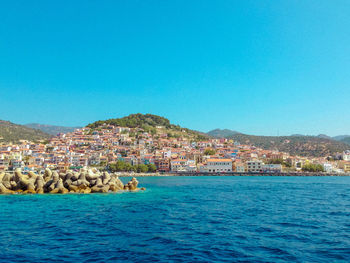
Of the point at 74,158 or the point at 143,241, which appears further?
the point at 74,158

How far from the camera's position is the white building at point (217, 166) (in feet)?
314

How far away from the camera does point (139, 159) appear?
3922 inches

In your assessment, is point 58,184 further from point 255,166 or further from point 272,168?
point 272,168

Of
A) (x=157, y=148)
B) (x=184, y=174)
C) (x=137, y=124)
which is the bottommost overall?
(x=184, y=174)

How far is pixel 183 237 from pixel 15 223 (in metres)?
9.13

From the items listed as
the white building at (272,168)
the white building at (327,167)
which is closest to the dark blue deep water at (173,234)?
the white building at (272,168)

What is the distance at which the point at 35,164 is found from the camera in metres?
92.9

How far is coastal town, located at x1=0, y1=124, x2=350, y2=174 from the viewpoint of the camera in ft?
303

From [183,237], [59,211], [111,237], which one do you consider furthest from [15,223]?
[183,237]

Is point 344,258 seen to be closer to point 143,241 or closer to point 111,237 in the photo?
point 143,241

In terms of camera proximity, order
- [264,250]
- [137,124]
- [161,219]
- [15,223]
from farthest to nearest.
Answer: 1. [137,124]
2. [161,219]
3. [15,223]
4. [264,250]

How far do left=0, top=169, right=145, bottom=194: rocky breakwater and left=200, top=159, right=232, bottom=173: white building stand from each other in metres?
63.9

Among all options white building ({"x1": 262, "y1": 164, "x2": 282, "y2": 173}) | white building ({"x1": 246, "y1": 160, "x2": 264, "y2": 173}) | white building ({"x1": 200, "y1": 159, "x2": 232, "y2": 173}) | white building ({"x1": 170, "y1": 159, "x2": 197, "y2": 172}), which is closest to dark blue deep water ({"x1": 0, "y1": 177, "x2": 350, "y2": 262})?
white building ({"x1": 170, "y1": 159, "x2": 197, "y2": 172})

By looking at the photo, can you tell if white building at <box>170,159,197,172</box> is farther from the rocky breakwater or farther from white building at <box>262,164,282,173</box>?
the rocky breakwater
